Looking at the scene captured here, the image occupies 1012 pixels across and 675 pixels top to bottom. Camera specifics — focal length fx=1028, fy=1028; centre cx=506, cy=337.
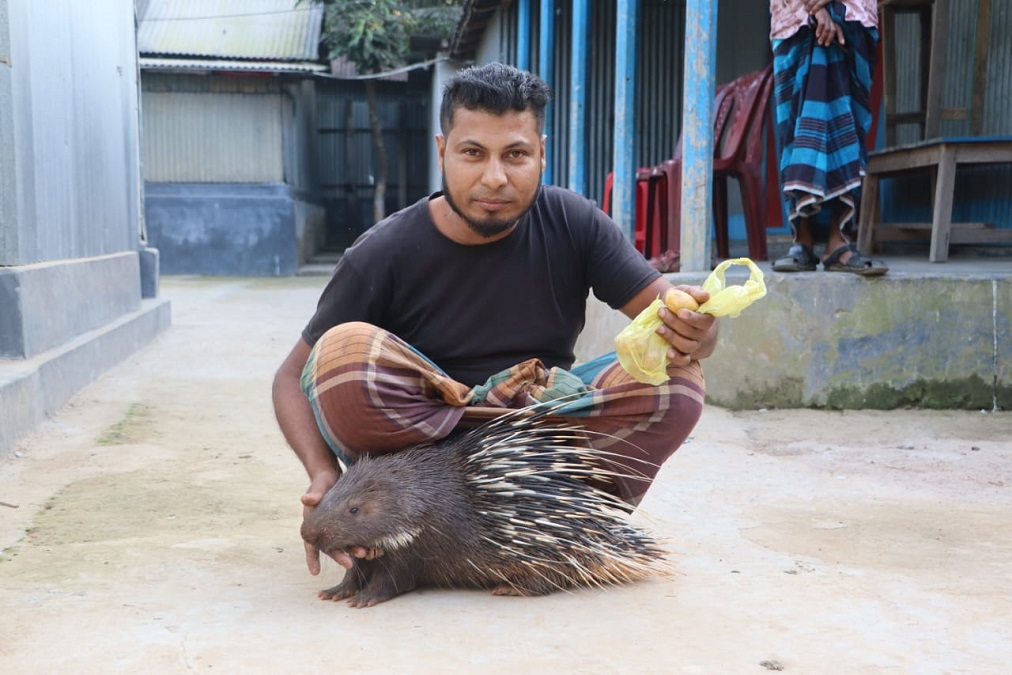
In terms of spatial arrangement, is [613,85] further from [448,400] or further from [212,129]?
[212,129]

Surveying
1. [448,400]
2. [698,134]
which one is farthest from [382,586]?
[698,134]

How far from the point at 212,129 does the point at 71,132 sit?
11572mm

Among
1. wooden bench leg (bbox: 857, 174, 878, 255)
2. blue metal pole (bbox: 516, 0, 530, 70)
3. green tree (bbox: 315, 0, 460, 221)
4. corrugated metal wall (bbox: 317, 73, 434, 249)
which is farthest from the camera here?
corrugated metal wall (bbox: 317, 73, 434, 249)

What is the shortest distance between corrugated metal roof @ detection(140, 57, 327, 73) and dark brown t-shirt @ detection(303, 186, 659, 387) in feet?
48.0

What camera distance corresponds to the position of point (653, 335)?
237 cm

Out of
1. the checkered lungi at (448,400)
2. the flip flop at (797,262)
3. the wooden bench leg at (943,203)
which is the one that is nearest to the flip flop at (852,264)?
the flip flop at (797,262)

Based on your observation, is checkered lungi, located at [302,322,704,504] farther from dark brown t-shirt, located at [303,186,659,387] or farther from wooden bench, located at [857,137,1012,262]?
wooden bench, located at [857,137,1012,262]

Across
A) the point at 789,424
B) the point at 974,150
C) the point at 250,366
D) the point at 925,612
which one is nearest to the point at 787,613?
the point at 925,612

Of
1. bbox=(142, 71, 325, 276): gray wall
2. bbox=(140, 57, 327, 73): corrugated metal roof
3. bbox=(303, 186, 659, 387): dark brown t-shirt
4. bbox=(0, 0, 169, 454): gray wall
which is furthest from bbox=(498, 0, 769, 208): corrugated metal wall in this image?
bbox=(142, 71, 325, 276): gray wall

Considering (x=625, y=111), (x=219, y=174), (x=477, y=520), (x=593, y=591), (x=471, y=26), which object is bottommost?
(x=593, y=591)

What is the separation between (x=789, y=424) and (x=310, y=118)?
17.1 meters

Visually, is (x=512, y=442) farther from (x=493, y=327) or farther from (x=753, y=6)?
(x=753, y=6)

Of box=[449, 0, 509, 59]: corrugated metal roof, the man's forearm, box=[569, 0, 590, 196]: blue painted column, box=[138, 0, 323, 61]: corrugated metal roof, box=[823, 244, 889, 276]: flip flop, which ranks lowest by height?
the man's forearm

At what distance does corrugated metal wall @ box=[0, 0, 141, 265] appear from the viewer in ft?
15.6
